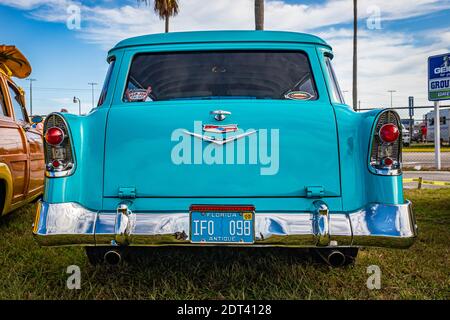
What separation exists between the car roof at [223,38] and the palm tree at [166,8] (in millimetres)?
14525

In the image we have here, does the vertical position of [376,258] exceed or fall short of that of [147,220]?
it falls short

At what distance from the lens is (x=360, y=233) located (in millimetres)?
2287

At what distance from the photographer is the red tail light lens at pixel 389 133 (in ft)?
7.83

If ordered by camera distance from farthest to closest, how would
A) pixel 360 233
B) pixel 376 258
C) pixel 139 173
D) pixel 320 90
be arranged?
pixel 376 258
pixel 320 90
pixel 139 173
pixel 360 233

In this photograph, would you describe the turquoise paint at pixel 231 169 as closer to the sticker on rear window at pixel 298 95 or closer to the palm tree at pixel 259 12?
the sticker on rear window at pixel 298 95

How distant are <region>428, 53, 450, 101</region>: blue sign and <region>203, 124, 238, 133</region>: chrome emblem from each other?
38.2ft

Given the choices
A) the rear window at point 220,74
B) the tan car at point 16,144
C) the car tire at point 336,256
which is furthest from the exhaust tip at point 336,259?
the tan car at point 16,144

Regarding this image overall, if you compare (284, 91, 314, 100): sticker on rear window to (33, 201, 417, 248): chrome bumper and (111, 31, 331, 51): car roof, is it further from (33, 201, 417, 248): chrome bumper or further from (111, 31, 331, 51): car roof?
(33, 201, 417, 248): chrome bumper

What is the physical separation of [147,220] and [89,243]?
1.21 feet

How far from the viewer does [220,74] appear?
2787 mm

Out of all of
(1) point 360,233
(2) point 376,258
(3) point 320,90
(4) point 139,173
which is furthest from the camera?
(2) point 376,258
